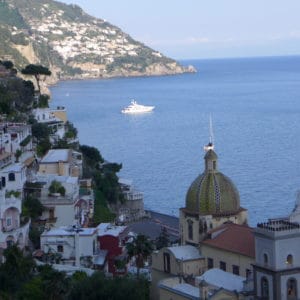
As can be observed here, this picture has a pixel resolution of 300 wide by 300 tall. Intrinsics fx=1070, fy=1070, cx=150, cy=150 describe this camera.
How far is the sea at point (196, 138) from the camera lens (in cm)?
4828

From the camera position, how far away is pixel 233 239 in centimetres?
2331

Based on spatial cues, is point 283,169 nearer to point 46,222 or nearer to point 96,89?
point 46,222

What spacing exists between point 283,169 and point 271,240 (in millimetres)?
36708

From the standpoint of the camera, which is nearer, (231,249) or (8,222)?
(231,249)

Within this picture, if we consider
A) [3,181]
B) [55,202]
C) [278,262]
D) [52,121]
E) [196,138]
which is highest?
[52,121]

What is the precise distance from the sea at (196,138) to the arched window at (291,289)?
18120 millimetres

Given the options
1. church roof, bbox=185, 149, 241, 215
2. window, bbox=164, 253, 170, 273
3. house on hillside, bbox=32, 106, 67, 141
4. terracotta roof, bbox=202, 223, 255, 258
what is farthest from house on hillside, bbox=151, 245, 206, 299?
house on hillside, bbox=32, 106, 67, 141

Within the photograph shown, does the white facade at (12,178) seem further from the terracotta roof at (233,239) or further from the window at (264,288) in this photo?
the window at (264,288)

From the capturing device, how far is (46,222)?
31062 millimetres

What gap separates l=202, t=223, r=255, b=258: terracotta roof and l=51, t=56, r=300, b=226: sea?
1489cm

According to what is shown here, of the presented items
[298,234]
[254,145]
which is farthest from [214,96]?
[298,234]

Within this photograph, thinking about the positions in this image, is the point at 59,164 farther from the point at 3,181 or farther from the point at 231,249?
the point at 231,249

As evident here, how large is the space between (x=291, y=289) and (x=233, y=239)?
3105 millimetres

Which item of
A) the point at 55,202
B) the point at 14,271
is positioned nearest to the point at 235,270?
the point at 14,271
